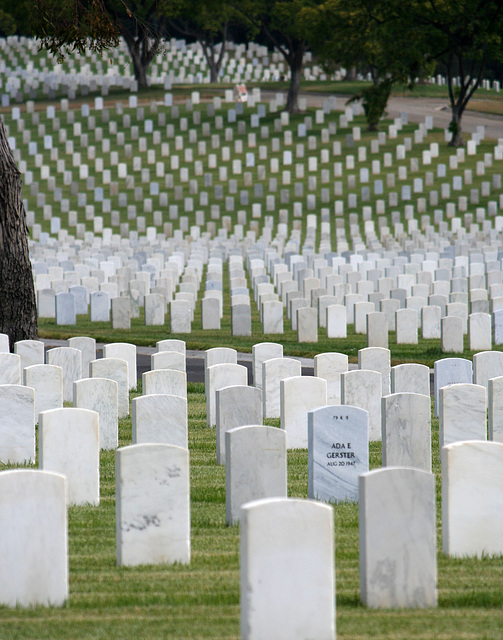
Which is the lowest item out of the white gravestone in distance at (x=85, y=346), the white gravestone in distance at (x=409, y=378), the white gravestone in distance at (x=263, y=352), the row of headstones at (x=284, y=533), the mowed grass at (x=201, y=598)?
the white gravestone in distance at (x=85, y=346)

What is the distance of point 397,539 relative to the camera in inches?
198

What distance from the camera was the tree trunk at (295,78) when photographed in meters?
49.3

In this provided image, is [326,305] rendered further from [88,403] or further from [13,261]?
[88,403]

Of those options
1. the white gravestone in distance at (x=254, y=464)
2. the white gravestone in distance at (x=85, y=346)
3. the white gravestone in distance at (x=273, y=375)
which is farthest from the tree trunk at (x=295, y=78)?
the white gravestone in distance at (x=254, y=464)

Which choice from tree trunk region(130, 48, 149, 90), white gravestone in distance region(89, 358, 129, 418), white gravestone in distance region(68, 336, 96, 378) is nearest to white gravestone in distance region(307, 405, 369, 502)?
white gravestone in distance region(89, 358, 129, 418)

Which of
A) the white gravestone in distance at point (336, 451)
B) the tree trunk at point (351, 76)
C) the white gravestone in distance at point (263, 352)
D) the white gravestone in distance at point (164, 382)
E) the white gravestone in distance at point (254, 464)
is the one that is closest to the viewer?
the white gravestone in distance at point (254, 464)

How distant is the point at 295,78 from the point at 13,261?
38233mm

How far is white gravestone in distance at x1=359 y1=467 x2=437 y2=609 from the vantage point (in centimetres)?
497

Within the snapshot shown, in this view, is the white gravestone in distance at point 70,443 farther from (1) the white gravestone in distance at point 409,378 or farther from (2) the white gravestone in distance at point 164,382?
(1) the white gravestone in distance at point 409,378

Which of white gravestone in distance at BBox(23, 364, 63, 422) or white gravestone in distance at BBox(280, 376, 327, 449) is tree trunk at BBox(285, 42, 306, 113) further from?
white gravestone in distance at BBox(280, 376, 327, 449)

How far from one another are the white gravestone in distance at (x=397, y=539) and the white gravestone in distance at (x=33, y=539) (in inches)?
56.6

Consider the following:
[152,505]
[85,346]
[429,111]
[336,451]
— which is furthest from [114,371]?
[429,111]

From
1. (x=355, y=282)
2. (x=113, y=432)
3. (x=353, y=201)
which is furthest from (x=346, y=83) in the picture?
Result: (x=113, y=432)

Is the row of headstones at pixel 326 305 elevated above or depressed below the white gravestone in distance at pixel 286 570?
below
